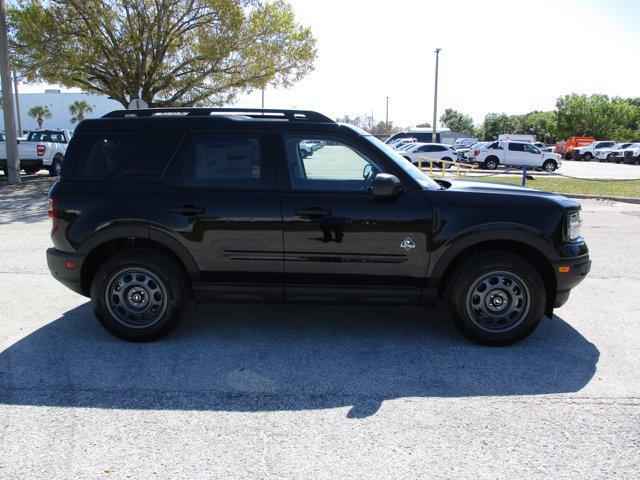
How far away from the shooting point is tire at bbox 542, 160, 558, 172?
32.0 meters

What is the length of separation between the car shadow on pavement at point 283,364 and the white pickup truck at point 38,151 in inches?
674

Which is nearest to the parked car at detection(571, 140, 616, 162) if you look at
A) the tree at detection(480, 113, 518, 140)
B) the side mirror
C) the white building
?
the tree at detection(480, 113, 518, 140)

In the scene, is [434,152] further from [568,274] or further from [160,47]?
[568,274]

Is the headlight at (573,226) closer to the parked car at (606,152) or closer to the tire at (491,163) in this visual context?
the tire at (491,163)

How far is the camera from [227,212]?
4246mm

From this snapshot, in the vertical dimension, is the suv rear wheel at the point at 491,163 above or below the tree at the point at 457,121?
below

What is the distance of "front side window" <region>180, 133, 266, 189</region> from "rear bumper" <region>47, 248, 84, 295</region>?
3.66 ft

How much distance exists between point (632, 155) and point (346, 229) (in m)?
49.1

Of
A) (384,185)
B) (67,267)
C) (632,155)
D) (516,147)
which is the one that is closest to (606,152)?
(632,155)

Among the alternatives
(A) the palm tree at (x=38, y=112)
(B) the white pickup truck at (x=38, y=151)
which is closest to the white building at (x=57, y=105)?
(A) the palm tree at (x=38, y=112)

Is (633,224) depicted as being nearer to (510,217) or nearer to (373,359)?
(510,217)

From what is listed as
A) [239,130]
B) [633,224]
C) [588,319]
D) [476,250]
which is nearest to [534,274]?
[476,250]

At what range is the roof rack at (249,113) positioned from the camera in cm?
448

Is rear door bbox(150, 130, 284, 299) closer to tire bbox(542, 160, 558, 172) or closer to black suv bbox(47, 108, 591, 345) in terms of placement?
black suv bbox(47, 108, 591, 345)
